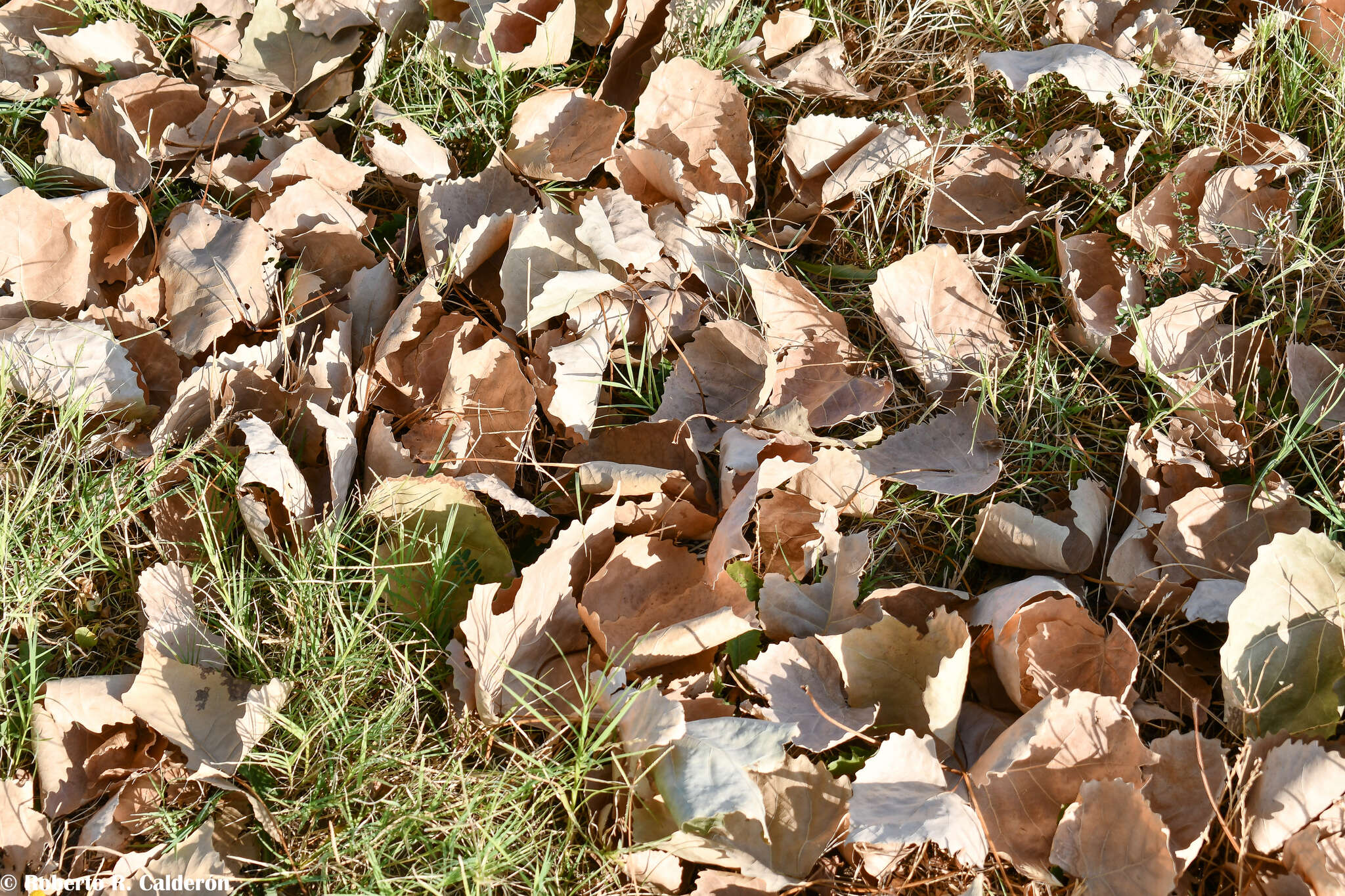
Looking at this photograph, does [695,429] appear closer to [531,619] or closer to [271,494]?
[531,619]

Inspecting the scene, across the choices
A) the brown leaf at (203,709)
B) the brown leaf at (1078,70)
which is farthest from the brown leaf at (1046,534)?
the brown leaf at (203,709)

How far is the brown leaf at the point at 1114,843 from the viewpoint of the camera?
1.16 m

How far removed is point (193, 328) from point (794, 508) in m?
1.05

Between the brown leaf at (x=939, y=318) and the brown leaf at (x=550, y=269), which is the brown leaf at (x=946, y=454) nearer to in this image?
the brown leaf at (x=939, y=318)

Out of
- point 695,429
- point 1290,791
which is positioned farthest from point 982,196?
point 1290,791

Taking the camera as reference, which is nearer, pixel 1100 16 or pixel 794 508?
pixel 794 508

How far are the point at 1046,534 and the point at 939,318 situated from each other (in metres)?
0.46

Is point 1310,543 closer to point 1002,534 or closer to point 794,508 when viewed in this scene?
point 1002,534

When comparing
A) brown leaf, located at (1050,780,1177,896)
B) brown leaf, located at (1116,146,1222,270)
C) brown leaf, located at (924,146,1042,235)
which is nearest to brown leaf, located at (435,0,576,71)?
brown leaf, located at (924,146,1042,235)

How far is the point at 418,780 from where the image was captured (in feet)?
4.35

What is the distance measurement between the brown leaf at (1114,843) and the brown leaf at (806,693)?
0.27 meters

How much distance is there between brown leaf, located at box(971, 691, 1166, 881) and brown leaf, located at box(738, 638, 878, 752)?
179 millimetres

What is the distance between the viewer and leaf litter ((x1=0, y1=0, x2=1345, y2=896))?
4.12ft

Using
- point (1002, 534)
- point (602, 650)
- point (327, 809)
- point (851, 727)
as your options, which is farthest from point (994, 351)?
point (327, 809)
